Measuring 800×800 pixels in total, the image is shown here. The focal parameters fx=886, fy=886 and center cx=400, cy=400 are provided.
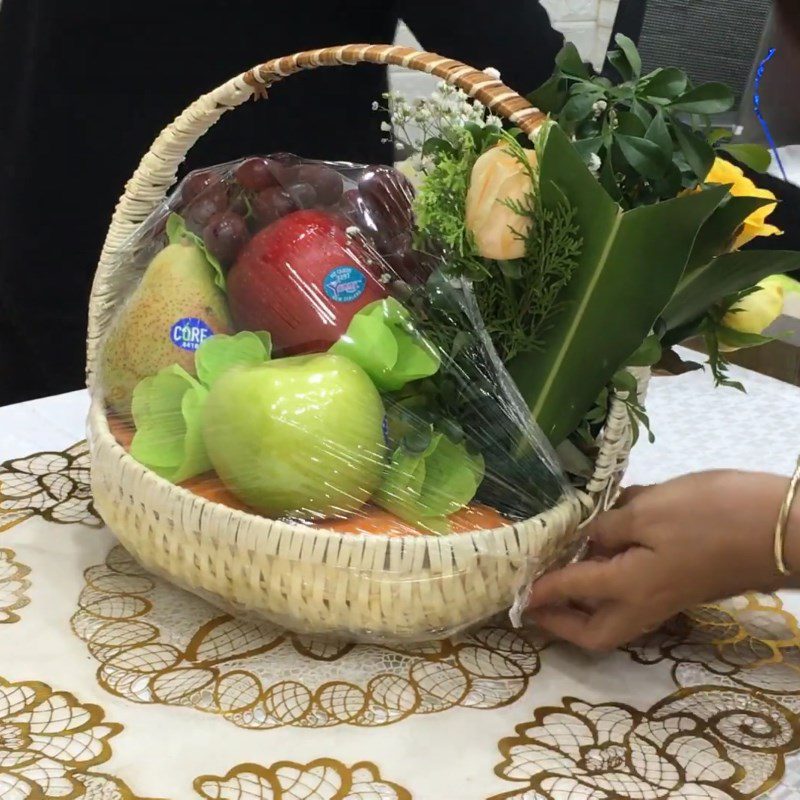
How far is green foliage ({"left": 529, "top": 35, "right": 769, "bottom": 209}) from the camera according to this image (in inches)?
23.2

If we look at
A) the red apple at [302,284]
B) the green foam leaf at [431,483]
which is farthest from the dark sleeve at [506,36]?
the green foam leaf at [431,483]

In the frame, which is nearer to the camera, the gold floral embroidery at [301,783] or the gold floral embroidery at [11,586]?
the gold floral embroidery at [301,783]

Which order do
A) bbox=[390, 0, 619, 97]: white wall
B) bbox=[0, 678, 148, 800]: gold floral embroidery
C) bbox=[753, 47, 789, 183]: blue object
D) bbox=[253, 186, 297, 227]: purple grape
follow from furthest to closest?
bbox=[390, 0, 619, 97]: white wall, bbox=[753, 47, 789, 183]: blue object, bbox=[253, 186, 297, 227]: purple grape, bbox=[0, 678, 148, 800]: gold floral embroidery

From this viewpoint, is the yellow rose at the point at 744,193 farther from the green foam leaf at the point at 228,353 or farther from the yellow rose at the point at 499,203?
the green foam leaf at the point at 228,353

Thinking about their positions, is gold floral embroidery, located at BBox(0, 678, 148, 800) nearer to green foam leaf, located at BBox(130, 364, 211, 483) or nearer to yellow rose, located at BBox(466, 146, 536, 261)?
green foam leaf, located at BBox(130, 364, 211, 483)

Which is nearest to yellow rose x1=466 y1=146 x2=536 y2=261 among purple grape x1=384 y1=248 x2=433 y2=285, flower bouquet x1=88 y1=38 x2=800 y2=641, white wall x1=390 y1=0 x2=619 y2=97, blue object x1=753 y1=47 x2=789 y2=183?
flower bouquet x1=88 y1=38 x2=800 y2=641

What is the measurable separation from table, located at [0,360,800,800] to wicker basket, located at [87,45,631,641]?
38 mm

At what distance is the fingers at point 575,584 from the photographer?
0.59 m

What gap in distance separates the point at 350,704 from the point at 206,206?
39 centimetres

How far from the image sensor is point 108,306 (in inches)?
29.8

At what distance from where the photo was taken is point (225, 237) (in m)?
0.68

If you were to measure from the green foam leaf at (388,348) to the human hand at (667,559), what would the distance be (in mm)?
167

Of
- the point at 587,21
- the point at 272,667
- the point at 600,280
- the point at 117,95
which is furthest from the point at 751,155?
the point at 587,21

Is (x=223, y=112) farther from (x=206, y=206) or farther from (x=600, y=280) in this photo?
(x=600, y=280)
